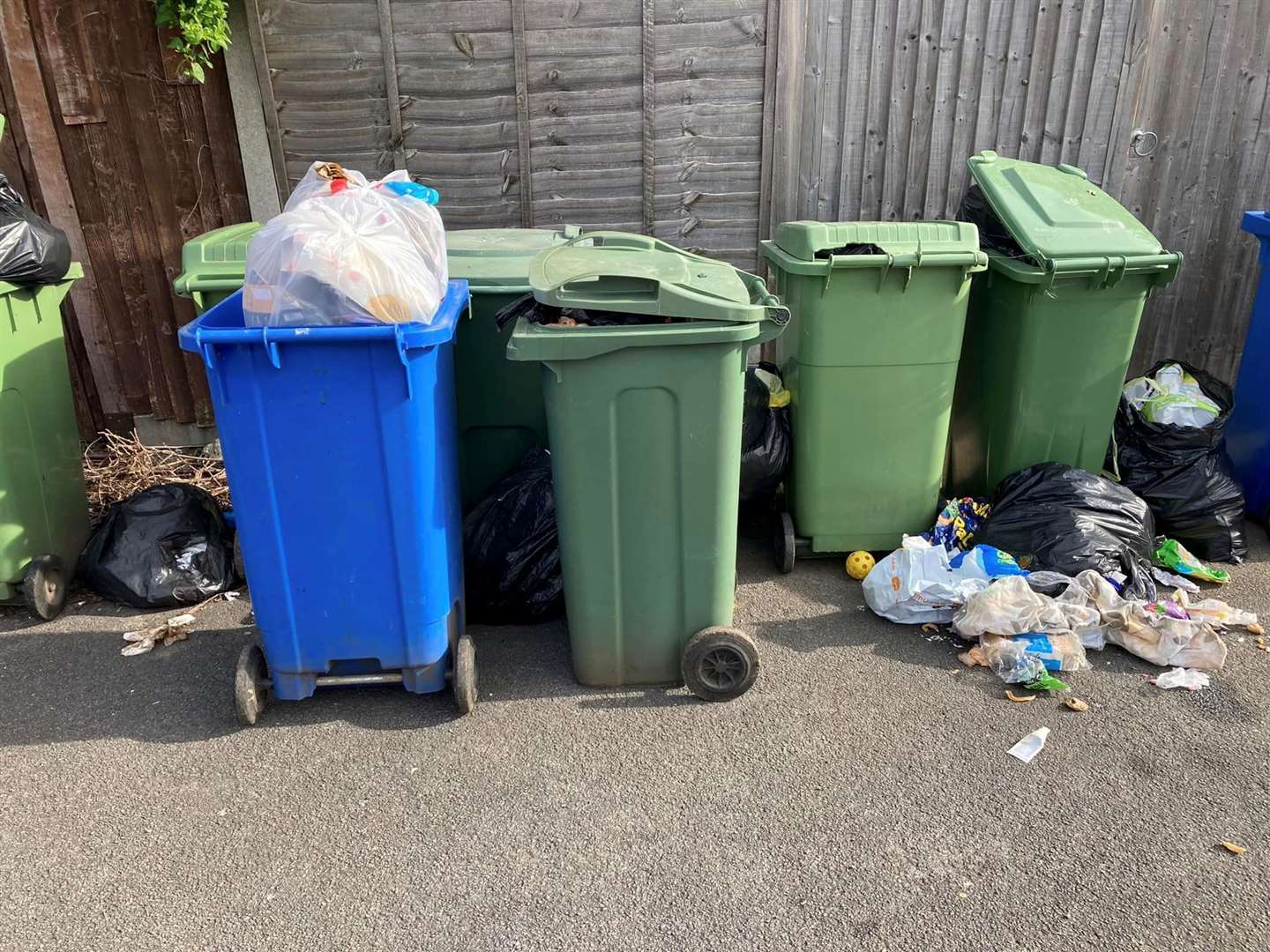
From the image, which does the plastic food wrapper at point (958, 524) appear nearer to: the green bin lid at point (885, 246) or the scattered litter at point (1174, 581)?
the scattered litter at point (1174, 581)

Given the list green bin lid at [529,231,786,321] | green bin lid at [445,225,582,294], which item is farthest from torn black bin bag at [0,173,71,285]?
green bin lid at [529,231,786,321]

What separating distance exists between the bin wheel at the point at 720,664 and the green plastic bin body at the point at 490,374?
117 cm

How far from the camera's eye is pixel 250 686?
2879 mm

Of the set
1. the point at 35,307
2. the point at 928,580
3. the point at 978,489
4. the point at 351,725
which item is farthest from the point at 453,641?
the point at 978,489

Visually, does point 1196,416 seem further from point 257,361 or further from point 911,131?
point 257,361

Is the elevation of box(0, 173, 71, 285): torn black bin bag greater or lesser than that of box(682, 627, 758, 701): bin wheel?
greater

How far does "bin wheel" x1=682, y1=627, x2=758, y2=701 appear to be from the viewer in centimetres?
296

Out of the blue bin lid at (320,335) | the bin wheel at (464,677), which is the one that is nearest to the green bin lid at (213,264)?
the blue bin lid at (320,335)

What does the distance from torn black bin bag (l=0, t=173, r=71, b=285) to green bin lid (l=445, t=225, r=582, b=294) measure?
4.94ft

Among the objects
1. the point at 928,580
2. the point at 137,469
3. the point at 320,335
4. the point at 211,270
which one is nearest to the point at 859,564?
the point at 928,580

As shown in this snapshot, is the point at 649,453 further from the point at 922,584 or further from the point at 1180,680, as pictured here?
the point at 1180,680

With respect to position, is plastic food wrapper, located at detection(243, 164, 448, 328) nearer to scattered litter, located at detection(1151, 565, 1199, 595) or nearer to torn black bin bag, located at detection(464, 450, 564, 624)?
torn black bin bag, located at detection(464, 450, 564, 624)

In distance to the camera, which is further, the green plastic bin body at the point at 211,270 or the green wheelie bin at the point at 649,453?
the green plastic bin body at the point at 211,270

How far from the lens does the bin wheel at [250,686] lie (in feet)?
9.39
